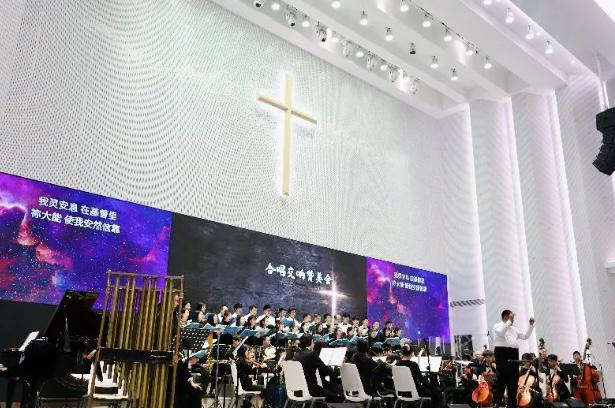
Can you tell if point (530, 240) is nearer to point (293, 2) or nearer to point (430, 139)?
point (430, 139)

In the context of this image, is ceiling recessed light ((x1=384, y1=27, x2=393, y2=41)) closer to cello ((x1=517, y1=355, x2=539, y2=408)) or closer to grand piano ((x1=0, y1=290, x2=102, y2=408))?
cello ((x1=517, y1=355, x2=539, y2=408))

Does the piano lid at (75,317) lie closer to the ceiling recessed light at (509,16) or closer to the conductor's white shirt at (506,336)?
the conductor's white shirt at (506,336)

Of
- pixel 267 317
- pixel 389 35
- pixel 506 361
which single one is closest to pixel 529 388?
pixel 506 361

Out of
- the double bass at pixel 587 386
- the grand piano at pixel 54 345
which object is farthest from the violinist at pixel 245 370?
the double bass at pixel 587 386

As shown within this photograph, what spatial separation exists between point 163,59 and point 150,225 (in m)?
3.63

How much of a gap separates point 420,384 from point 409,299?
23.9 feet

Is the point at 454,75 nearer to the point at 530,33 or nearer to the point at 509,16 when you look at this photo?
the point at 530,33

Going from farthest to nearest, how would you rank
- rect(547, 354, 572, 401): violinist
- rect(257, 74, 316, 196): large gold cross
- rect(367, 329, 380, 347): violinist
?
1. rect(257, 74, 316, 196): large gold cross
2. rect(367, 329, 380, 347): violinist
3. rect(547, 354, 572, 401): violinist

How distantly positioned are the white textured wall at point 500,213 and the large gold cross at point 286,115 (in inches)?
230

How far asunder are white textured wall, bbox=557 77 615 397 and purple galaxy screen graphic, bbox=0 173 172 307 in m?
10.3

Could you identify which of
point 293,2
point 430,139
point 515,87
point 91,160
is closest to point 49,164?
point 91,160

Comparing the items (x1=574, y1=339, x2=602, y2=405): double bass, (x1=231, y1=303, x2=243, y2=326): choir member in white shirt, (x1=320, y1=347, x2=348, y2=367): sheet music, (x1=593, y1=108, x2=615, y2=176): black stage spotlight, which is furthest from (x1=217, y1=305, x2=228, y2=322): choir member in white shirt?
(x1=593, y1=108, x2=615, y2=176): black stage spotlight

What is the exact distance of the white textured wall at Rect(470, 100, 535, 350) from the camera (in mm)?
15375

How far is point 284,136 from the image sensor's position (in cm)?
1339
